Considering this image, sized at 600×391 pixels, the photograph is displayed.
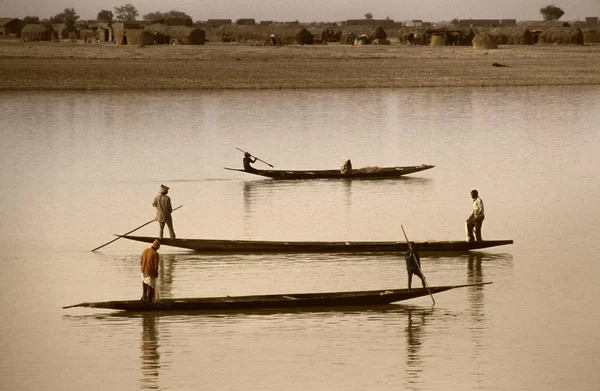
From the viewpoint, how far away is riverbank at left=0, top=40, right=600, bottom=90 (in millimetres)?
60844

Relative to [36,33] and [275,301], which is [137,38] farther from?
[275,301]

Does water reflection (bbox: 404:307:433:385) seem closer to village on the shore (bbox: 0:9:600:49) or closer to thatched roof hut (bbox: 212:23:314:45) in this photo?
village on the shore (bbox: 0:9:600:49)

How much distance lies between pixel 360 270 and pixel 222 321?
14.9 feet

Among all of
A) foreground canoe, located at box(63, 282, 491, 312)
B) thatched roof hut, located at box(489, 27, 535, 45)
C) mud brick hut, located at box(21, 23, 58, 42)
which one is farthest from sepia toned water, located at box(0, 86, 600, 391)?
thatched roof hut, located at box(489, 27, 535, 45)

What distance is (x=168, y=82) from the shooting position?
61.2m

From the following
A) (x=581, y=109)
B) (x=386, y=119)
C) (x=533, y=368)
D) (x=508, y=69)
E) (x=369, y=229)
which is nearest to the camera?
(x=533, y=368)

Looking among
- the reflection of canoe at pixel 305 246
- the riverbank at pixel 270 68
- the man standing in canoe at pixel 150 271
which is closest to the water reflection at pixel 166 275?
the reflection of canoe at pixel 305 246

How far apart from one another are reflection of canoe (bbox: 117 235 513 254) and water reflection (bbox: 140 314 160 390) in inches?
181

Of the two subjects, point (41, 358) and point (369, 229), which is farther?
point (369, 229)

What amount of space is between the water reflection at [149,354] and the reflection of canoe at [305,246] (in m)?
4.61

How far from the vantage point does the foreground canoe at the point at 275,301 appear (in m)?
19.0

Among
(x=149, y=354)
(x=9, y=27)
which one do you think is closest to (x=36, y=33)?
(x=9, y=27)

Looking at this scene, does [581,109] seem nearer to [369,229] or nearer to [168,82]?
[168,82]

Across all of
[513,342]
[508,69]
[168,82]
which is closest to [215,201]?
[513,342]
